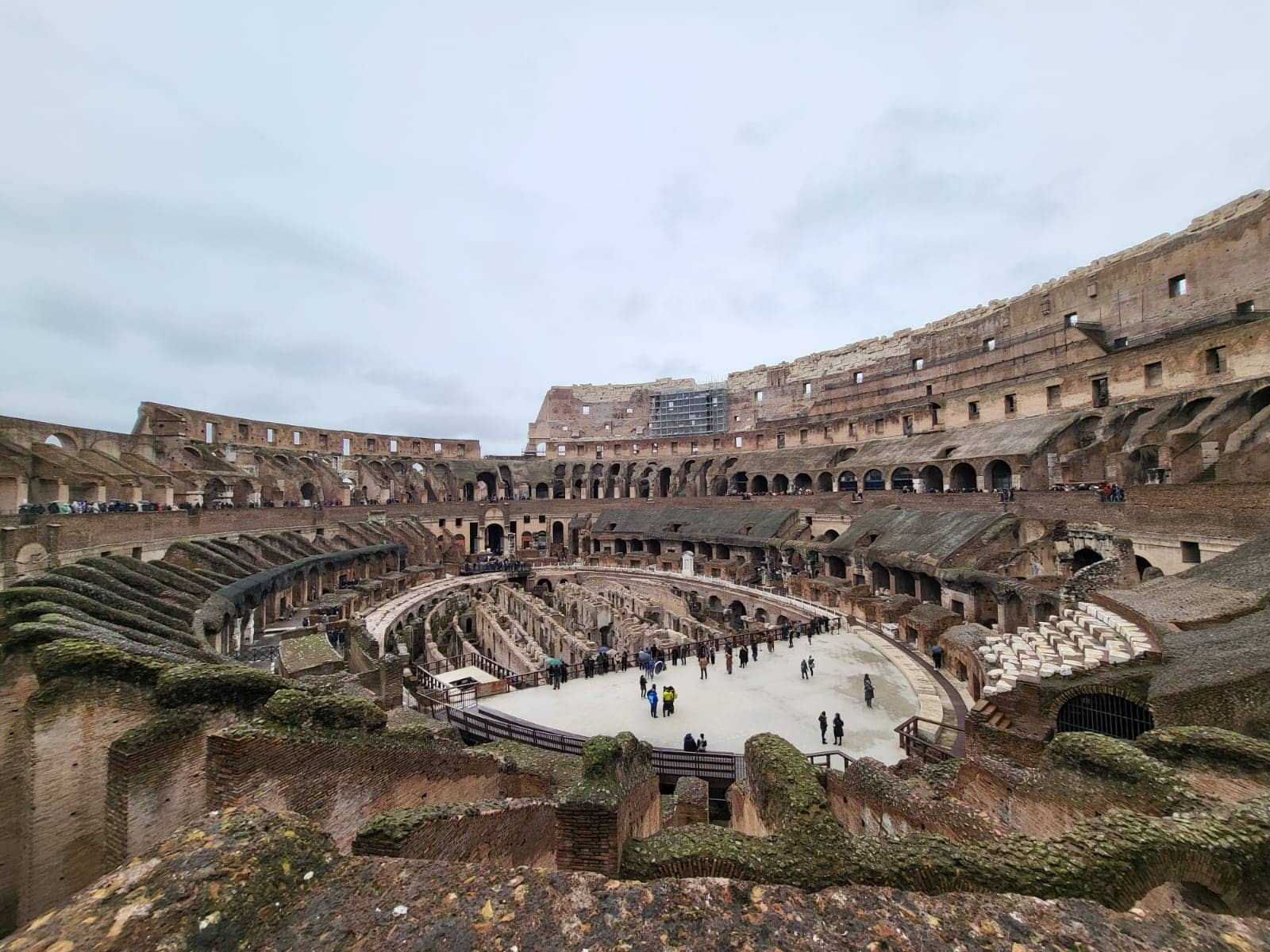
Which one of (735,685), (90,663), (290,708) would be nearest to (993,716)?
(735,685)

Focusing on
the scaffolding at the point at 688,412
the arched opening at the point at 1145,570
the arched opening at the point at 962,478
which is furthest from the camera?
the scaffolding at the point at 688,412

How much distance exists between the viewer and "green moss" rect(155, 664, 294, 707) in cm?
599

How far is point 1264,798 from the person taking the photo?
429cm

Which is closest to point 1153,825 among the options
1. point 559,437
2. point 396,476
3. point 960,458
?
point 960,458

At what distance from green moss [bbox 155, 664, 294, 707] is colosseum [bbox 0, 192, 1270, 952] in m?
0.03

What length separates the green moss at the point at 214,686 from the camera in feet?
19.6

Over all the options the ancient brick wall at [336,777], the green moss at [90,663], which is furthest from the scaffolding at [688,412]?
the green moss at [90,663]

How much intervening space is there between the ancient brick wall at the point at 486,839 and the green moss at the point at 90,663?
12.3 ft

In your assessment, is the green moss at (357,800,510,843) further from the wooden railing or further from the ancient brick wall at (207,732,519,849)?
the wooden railing

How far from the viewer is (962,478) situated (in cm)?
2930

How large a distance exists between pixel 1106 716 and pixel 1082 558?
13.3 m

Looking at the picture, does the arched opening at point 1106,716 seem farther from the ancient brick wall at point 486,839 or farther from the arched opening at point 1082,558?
the arched opening at point 1082,558

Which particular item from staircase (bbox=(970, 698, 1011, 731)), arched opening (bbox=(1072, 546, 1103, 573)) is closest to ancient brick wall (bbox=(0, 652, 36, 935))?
staircase (bbox=(970, 698, 1011, 731))

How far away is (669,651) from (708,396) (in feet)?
129
